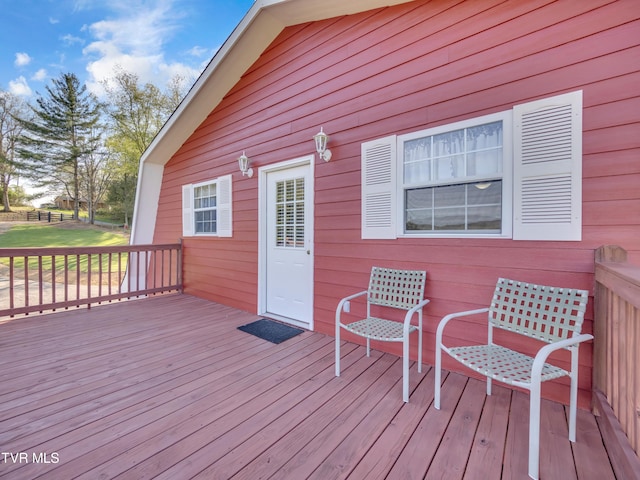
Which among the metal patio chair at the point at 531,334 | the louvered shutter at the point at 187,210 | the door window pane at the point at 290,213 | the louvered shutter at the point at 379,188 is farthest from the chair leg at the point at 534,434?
the louvered shutter at the point at 187,210

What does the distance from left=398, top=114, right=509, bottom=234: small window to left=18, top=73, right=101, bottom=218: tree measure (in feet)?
68.8

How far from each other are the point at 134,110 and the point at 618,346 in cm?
1677

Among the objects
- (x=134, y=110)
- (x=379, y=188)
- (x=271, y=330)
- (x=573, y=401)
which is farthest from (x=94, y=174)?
(x=573, y=401)

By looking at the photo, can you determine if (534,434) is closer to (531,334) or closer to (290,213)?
(531,334)

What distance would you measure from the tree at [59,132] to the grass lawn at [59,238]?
3.01m

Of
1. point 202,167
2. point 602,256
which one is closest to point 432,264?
point 602,256

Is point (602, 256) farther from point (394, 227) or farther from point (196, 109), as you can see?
point (196, 109)

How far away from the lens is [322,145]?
3.03 metres

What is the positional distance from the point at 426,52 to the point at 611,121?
1487 millimetres

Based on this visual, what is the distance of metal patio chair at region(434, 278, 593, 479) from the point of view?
1386 mm

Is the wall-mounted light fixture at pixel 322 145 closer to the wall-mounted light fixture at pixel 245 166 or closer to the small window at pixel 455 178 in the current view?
the small window at pixel 455 178

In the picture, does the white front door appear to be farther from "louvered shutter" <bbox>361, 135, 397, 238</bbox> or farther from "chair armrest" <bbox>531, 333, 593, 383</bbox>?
"chair armrest" <bbox>531, 333, 593, 383</bbox>

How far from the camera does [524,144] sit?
6.54 feet

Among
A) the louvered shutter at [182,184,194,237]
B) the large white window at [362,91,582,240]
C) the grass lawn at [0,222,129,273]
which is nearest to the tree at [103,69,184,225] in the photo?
the grass lawn at [0,222,129,273]
